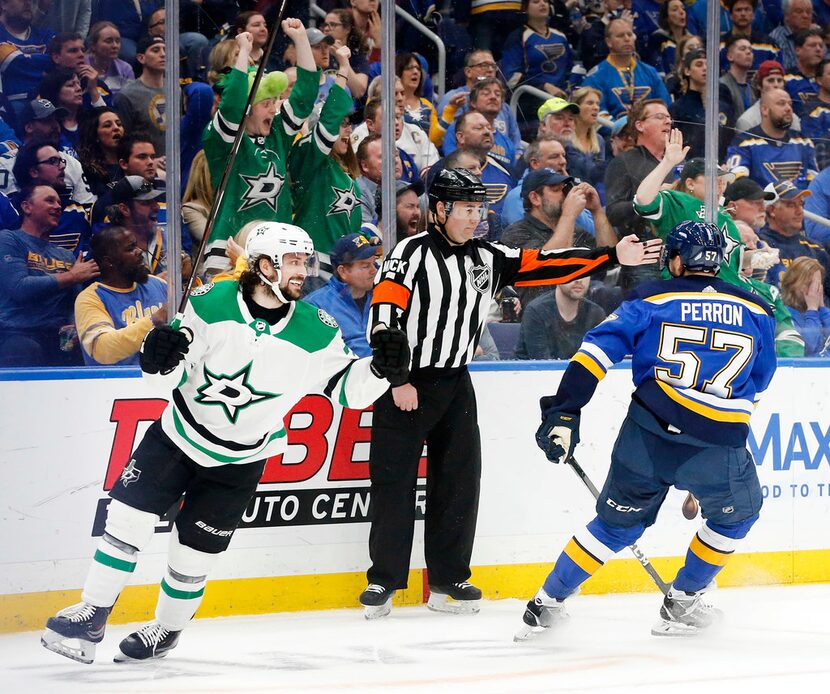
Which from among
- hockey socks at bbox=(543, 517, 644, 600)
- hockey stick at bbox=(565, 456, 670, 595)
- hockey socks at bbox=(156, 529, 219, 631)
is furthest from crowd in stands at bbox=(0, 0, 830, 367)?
hockey socks at bbox=(543, 517, 644, 600)

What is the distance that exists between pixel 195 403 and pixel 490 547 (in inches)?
62.2

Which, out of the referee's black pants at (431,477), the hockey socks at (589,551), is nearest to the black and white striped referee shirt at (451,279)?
the referee's black pants at (431,477)

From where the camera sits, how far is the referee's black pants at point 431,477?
407 cm

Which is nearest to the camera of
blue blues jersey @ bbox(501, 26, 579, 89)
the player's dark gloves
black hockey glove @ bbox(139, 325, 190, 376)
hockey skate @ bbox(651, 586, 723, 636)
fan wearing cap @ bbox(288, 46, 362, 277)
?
black hockey glove @ bbox(139, 325, 190, 376)

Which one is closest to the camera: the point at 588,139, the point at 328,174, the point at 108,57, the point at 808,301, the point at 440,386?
the point at 108,57

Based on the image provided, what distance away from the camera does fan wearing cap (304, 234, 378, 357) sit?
4316 mm

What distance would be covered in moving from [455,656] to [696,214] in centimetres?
225

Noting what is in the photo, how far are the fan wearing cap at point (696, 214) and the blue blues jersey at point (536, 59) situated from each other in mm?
507

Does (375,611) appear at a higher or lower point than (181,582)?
lower

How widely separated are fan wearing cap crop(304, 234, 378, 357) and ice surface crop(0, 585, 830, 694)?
0.98 metres

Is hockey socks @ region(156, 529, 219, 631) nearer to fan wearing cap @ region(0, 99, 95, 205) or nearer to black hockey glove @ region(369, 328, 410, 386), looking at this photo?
black hockey glove @ region(369, 328, 410, 386)

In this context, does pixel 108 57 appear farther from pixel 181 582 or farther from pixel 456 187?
pixel 181 582

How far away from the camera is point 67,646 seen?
3076mm

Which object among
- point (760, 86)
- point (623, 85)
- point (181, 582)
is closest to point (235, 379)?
point (181, 582)
